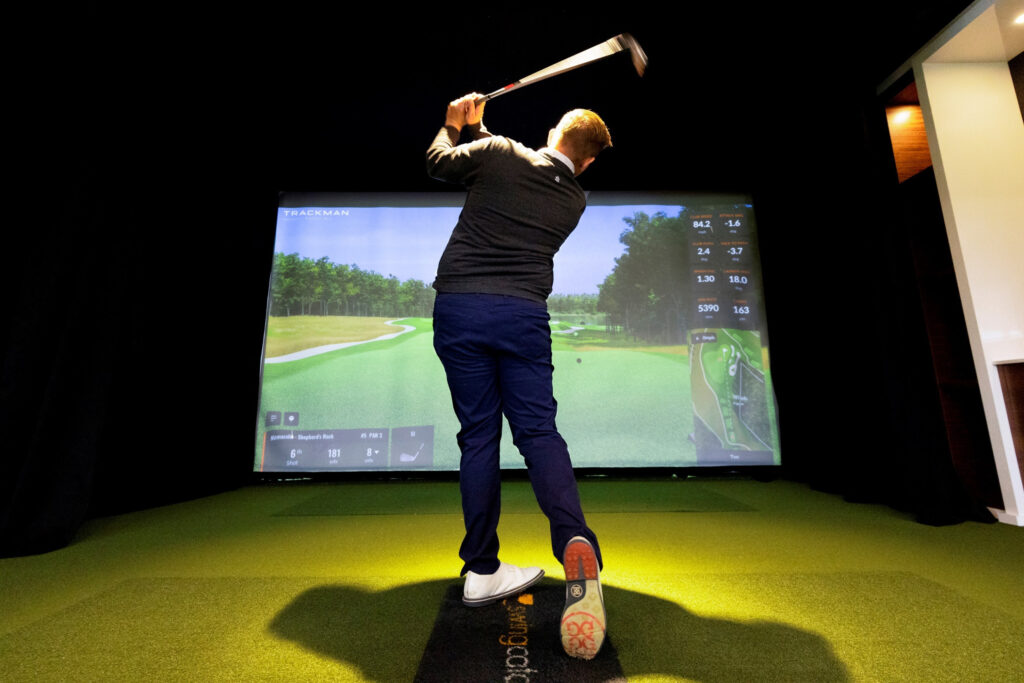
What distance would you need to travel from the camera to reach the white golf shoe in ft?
3.36

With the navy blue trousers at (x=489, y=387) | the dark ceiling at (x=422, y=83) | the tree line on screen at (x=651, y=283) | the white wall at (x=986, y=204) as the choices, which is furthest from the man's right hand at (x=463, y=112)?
the white wall at (x=986, y=204)

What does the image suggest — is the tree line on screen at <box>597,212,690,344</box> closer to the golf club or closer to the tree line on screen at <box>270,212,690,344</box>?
the tree line on screen at <box>270,212,690,344</box>

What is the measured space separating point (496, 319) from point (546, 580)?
78cm

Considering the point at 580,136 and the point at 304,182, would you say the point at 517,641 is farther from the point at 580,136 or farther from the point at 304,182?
the point at 304,182

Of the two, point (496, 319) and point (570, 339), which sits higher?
point (570, 339)

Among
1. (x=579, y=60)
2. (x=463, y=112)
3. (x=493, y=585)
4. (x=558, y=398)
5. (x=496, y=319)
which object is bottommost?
(x=493, y=585)

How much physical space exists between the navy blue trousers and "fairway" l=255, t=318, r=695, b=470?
6.32 ft

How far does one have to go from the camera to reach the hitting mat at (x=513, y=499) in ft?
7.13

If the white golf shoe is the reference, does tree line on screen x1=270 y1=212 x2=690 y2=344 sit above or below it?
above

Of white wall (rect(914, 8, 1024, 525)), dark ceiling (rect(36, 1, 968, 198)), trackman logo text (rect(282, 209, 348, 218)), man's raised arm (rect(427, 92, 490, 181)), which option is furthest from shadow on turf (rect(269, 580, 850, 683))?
trackman logo text (rect(282, 209, 348, 218))

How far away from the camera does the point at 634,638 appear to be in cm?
90

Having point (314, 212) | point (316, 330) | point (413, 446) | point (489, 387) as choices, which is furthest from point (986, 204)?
point (314, 212)

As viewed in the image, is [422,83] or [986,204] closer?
[986,204]

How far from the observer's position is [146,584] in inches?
47.7
